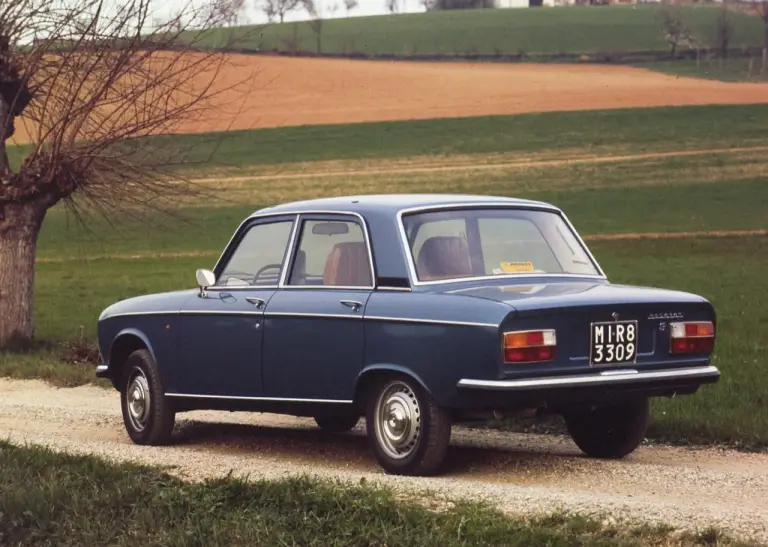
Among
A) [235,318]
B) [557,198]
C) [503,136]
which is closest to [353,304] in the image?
[235,318]

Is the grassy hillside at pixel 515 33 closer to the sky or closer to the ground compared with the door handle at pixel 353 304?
closer to the sky

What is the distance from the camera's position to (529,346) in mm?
7301

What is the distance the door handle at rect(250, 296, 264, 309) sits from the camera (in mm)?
8742

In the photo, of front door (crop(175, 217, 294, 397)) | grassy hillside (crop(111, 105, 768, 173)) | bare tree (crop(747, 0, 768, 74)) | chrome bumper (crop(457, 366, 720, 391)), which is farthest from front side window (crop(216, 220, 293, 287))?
bare tree (crop(747, 0, 768, 74))

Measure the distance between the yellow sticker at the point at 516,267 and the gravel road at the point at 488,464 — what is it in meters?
1.13

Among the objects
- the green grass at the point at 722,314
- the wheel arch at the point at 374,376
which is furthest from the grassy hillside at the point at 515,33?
the wheel arch at the point at 374,376

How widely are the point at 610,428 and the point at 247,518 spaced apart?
9.89 feet

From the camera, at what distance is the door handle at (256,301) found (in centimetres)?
874

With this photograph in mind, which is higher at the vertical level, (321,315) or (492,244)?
(492,244)

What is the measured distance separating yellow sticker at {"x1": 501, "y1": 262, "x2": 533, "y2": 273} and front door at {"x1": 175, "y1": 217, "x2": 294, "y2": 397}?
1.44 metres

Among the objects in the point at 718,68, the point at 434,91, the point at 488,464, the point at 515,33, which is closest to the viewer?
the point at 488,464

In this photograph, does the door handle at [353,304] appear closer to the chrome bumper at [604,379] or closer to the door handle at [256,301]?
the door handle at [256,301]

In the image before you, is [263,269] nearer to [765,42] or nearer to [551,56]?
[765,42]

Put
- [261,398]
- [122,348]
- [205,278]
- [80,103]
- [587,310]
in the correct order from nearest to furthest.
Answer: [587,310] < [261,398] < [205,278] < [122,348] < [80,103]
